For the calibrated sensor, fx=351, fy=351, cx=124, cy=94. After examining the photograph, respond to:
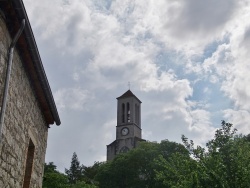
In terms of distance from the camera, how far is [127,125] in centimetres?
5309

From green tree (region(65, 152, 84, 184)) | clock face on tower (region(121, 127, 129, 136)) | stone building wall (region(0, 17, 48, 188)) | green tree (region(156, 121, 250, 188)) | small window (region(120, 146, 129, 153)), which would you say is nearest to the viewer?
stone building wall (region(0, 17, 48, 188))

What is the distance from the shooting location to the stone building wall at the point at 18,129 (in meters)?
5.36

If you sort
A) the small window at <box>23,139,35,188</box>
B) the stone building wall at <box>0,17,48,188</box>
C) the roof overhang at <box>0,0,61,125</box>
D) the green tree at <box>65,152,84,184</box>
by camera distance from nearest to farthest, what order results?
the roof overhang at <box>0,0,61,125</box> < the stone building wall at <box>0,17,48,188</box> < the small window at <box>23,139,35,188</box> < the green tree at <box>65,152,84,184</box>

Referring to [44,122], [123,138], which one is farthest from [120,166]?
[44,122]

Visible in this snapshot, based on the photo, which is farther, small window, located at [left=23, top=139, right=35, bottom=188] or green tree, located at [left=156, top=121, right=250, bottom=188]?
green tree, located at [left=156, top=121, right=250, bottom=188]

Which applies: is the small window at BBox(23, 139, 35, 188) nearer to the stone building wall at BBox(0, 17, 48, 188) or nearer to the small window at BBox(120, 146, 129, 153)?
the stone building wall at BBox(0, 17, 48, 188)

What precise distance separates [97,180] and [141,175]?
15.1 ft

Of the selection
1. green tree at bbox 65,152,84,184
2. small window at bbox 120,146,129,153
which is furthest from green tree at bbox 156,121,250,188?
green tree at bbox 65,152,84,184

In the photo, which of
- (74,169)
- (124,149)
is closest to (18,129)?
(124,149)

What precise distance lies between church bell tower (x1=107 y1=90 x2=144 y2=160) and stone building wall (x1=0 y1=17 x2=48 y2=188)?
143 ft

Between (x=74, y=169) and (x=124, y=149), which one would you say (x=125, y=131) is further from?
(x=74, y=169)

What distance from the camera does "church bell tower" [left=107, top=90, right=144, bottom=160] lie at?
5184 cm

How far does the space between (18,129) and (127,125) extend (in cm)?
4712

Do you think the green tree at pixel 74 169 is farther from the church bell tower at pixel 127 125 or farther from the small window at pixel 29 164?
the small window at pixel 29 164
